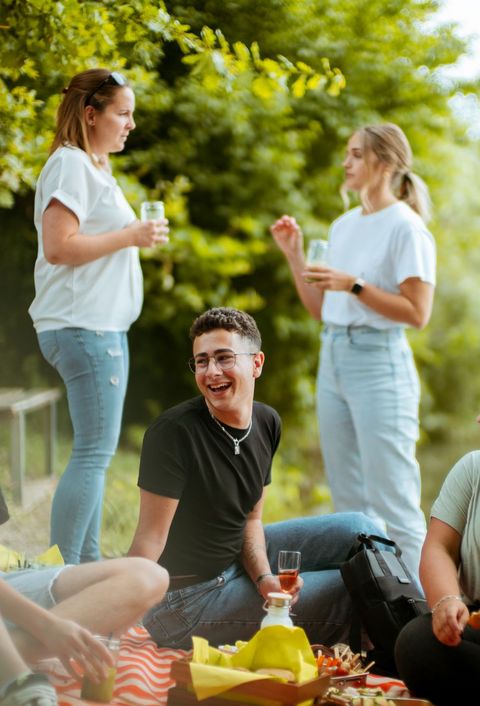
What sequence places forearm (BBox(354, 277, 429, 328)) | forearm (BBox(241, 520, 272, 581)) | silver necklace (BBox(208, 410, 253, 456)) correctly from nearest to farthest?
silver necklace (BBox(208, 410, 253, 456)) < forearm (BBox(241, 520, 272, 581)) < forearm (BBox(354, 277, 429, 328))

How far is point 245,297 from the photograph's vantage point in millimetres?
6379

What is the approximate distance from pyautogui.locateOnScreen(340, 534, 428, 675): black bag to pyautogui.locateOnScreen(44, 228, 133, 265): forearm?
106cm

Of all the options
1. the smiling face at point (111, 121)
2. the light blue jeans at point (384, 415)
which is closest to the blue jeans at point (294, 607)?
the light blue jeans at point (384, 415)

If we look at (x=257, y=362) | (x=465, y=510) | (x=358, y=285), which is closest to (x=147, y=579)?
(x=257, y=362)

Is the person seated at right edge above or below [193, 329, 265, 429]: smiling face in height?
below

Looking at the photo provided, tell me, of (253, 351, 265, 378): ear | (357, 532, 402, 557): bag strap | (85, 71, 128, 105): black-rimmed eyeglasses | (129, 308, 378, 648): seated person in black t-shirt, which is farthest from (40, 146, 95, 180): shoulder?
(357, 532, 402, 557): bag strap

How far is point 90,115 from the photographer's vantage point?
263 centimetres

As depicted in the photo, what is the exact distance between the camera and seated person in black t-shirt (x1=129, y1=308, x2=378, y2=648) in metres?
2.40

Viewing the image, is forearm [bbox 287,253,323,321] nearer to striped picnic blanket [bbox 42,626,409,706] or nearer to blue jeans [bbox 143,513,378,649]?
blue jeans [bbox 143,513,378,649]

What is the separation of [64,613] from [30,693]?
202 mm

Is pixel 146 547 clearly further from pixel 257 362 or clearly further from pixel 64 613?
pixel 257 362

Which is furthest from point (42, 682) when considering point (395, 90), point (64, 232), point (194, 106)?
point (395, 90)

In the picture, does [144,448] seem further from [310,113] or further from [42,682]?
[310,113]

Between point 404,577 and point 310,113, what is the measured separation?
10.2 ft
